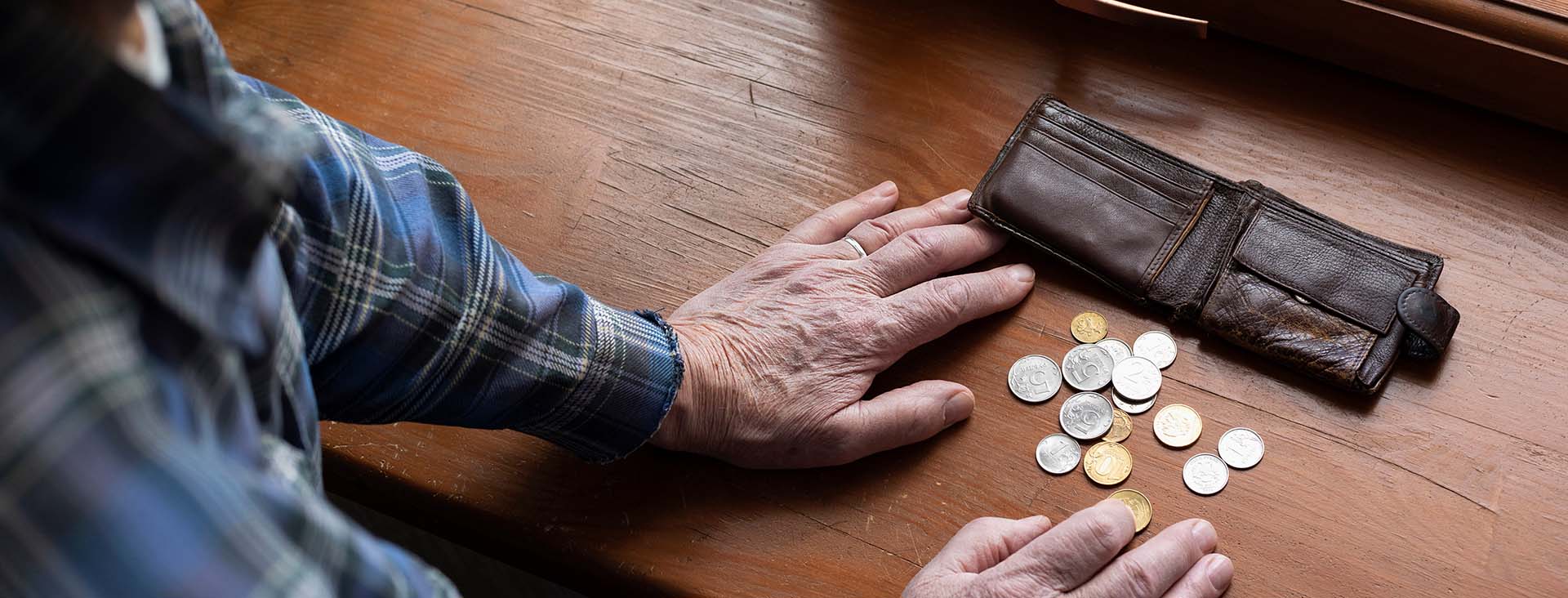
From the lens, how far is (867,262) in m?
1.15

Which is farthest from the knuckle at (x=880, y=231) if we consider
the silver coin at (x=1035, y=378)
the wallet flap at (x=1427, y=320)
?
the wallet flap at (x=1427, y=320)

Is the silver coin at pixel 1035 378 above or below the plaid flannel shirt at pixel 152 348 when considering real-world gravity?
below

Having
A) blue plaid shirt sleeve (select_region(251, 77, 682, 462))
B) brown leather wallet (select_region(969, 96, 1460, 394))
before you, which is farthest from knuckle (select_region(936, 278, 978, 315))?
blue plaid shirt sleeve (select_region(251, 77, 682, 462))

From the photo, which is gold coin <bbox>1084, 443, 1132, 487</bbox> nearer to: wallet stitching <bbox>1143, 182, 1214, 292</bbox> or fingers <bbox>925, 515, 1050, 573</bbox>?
fingers <bbox>925, 515, 1050, 573</bbox>

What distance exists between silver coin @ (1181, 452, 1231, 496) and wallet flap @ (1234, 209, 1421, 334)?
0.21 meters

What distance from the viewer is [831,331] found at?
1.10 meters

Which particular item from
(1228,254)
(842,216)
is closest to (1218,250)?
(1228,254)

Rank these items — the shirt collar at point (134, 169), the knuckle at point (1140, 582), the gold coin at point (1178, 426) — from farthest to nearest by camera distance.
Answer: the gold coin at point (1178, 426) → the knuckle at point (1140, 582) → the shirt collar at point (134, 169)

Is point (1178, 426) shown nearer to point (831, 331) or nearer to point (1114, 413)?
point (1114, 413)

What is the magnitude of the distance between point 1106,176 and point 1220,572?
462mm

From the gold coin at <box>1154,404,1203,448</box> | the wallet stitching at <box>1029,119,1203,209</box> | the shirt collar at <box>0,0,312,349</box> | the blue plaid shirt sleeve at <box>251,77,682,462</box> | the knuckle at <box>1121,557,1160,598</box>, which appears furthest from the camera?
the wallet stitching at <box>1029,119,1203,209</box>

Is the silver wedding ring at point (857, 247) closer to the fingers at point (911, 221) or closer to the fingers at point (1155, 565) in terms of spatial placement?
the fingers at point (911, 221)

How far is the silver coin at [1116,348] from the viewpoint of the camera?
110 cm

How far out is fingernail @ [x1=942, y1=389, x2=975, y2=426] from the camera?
1065mm
